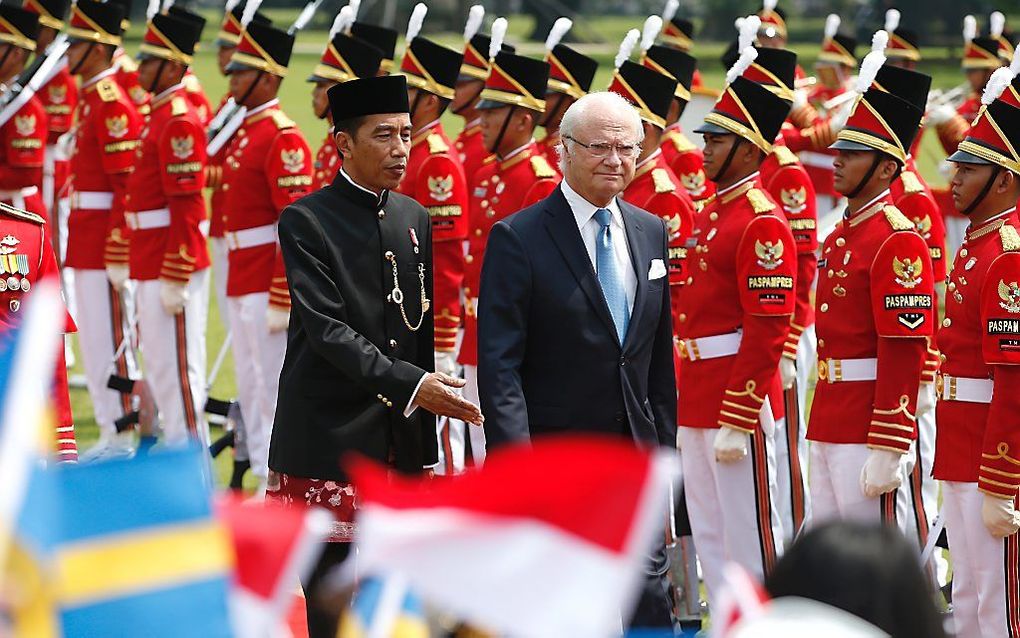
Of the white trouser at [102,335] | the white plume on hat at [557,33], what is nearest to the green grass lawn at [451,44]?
the white trouser at [102,335]

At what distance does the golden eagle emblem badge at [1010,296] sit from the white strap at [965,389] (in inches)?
11.2

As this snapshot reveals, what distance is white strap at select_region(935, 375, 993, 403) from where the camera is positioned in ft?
16.6

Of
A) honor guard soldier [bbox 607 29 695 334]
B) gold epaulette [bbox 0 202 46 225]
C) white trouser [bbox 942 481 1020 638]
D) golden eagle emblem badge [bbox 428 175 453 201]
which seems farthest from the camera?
golden eagle emblem badge [bbox 428 175 453 201]

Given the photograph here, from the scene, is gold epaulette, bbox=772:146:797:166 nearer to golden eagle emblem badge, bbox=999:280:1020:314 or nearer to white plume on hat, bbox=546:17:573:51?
white plume on hat, bbox=546:17:573:51

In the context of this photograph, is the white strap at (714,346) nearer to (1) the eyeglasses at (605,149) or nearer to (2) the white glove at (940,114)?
(1) the eyeglasses at (605,149)

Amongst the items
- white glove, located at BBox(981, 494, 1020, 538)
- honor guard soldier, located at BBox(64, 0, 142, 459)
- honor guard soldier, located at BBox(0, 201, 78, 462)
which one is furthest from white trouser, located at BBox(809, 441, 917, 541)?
honor guard soldier, located at BBox(64, 0, 142, 459)

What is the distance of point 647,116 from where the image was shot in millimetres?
6953

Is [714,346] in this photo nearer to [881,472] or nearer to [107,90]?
[881,472]

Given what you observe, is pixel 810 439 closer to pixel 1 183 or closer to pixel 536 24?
pixel 1 183

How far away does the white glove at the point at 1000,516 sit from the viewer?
4934mm

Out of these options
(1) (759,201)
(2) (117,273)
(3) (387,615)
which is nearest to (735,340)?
(1) (759,201)

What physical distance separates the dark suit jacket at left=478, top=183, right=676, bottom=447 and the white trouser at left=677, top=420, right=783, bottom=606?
142 cm

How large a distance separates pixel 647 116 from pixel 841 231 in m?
1.51

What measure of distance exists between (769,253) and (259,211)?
3.09 m
